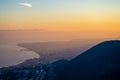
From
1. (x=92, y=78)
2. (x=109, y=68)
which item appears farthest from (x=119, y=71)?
(x=92, y=78)

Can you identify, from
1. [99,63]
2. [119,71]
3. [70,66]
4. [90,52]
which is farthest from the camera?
[90,52]

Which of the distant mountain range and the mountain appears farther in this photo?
the distant mountain range

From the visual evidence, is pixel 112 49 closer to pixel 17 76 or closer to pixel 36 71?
pixel 36 71

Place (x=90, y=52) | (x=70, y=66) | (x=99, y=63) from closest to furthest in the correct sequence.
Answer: (x=99, y=63)
(x=70, y=66)
(x=90, y=52)

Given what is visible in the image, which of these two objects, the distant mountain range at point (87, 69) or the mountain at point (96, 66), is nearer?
the mountain at point (96, 66)

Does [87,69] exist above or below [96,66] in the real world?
below
